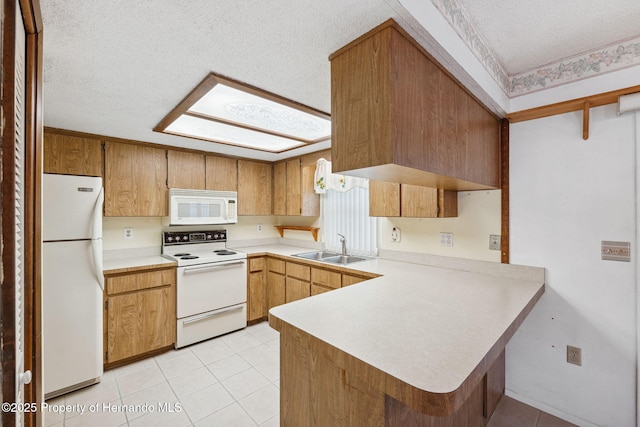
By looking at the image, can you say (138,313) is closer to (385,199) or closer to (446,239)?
(385,199)

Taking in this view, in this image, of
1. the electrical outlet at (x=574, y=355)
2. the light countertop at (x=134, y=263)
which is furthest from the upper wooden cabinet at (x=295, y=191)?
the electrical outlet at (x=574, y=355)

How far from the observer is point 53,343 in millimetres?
2033

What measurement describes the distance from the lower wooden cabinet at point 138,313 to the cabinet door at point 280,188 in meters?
1.52

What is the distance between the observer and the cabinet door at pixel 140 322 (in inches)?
95.8

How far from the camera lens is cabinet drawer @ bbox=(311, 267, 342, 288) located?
8.61 feet

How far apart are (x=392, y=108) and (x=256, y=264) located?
9.09 ft

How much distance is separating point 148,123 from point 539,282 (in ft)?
10.4

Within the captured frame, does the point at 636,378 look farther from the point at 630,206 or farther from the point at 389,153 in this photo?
the point at 389,153

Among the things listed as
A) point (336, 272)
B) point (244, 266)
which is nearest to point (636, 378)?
point (336, 272)

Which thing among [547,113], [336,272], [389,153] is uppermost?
[547,113]

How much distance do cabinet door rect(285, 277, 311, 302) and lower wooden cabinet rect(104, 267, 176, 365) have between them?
3.77 ft

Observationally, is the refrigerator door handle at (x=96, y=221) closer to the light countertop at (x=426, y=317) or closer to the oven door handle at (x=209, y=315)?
the oven door handle at (x=209, y=315)

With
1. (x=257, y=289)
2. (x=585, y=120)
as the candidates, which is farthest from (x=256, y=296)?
(x=585, y=120)

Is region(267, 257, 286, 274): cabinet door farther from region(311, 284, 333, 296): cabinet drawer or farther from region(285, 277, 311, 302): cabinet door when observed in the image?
region(311, 284, 333, 296): cabinet drawer
